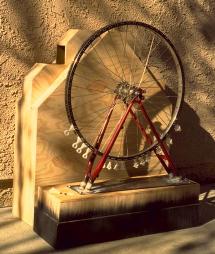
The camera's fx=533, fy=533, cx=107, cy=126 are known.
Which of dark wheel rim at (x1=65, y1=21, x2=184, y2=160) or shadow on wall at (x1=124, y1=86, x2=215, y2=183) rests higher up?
dark wheel rim at (x1=65, y1=21, x2=184, y2=160)

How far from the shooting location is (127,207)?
3520 mm

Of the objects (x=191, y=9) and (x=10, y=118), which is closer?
(x=10, y=118)

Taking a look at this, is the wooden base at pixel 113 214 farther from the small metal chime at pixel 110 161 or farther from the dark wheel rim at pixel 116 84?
the dark wheel rim at pixel 116 84

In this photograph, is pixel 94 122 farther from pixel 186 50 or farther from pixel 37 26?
pixel 186 50

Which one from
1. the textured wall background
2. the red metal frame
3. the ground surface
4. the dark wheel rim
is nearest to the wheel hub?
the red metal frame

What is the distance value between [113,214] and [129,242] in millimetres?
215

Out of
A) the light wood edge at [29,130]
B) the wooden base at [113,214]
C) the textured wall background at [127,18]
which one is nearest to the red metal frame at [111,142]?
the wooden base at [113,214]

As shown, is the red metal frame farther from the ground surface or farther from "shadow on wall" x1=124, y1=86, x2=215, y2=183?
"shadow on wall" x1=124, y1=86, x2=215, y2=183

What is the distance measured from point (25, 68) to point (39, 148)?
0.72 metres

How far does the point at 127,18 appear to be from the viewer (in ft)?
14.5

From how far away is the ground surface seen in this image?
3.31 meters

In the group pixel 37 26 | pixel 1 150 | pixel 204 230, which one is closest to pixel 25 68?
pixel 37 26

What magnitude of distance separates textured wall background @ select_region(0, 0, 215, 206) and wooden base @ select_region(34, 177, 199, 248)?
2.53 ft

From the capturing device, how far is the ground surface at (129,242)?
10.9 ft
